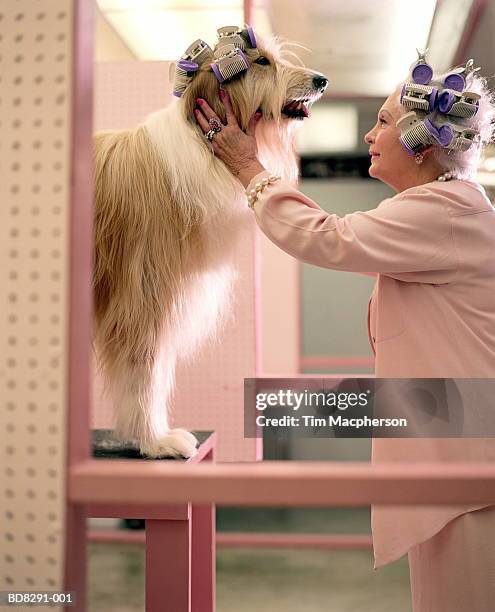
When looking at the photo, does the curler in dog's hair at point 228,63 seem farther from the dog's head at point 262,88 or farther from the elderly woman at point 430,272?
the elderly woman at point 430,272

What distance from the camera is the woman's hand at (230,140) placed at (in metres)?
1.27

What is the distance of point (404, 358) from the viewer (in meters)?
1.11

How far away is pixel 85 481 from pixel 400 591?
235cm

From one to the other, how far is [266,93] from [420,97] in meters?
0.37

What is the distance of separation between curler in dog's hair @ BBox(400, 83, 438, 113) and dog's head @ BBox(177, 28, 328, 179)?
31 centimetres

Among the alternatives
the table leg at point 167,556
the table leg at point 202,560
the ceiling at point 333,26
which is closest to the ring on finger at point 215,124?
the table leg at point 167,556

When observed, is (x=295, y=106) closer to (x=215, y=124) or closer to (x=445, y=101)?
(x=215, y=124)

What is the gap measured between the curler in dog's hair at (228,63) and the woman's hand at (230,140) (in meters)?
0.04

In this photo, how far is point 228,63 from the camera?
1.33 meters

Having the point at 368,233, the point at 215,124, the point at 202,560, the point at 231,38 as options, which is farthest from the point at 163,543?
the point at 231,38

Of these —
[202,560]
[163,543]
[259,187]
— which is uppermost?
[259,187]

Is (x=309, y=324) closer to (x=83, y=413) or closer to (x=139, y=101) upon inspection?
(x=139, y=101)

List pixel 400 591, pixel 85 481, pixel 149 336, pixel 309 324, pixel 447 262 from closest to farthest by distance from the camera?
pixel 85 481, pixel 447 262, pixel 149 336, pixel 400 591, pixel 309 324

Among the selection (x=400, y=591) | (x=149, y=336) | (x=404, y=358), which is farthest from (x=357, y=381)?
(x=400, y=591)
